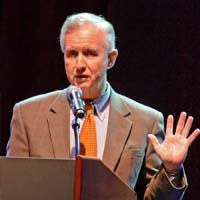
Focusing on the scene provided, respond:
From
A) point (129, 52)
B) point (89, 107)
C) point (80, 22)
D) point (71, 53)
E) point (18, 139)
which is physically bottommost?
point (18, 139)

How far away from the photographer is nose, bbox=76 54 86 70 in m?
2.54

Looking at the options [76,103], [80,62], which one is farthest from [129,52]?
[76,103]

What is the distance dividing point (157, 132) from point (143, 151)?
126 mm

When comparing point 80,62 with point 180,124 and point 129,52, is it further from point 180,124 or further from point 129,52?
point 129,52

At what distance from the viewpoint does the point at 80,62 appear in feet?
8.34

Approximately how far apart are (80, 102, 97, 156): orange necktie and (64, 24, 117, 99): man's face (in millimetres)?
103

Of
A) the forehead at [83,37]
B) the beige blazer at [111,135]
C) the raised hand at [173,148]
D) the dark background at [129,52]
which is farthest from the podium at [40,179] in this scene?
the dark background at [129,52]

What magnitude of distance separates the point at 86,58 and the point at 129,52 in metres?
0.94

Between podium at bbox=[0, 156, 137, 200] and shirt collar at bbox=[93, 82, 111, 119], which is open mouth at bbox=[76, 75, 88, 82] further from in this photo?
podium at bbox=[0, 156, 137, 200]

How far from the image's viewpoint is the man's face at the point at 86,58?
100 inches

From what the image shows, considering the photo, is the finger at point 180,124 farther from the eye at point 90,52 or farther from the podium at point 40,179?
the podium at point 40,179

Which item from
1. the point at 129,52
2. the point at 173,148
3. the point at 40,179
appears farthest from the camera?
the point at 129,52

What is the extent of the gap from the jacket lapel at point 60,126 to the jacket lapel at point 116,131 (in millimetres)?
180

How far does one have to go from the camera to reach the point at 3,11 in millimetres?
3584
